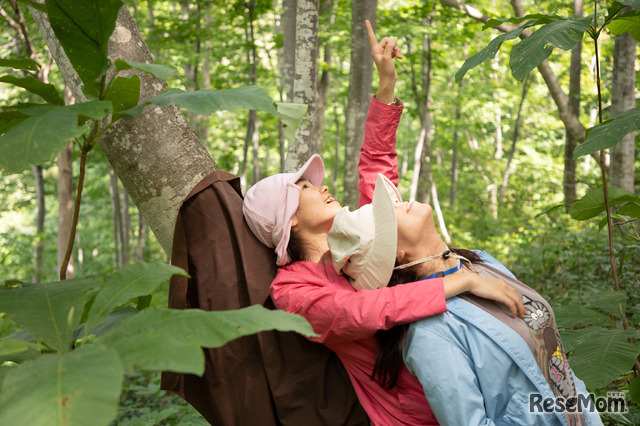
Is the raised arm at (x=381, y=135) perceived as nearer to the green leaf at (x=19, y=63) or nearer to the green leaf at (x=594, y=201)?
the green leaf at (x=594, y=201)

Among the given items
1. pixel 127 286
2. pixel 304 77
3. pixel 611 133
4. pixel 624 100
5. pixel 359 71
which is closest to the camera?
pixel 127 286

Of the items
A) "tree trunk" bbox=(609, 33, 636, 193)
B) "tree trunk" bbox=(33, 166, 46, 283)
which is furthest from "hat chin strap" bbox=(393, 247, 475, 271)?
"tree trunk" bbox=(33, 166, 46, 283)

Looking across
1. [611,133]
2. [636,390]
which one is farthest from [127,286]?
[636,390]

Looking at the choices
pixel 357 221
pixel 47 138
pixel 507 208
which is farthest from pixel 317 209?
pixel 507 208

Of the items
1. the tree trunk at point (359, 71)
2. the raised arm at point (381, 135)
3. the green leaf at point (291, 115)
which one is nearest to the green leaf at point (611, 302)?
the raised arm at point (381, 135)

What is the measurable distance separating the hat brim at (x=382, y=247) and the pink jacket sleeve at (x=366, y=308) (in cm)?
11

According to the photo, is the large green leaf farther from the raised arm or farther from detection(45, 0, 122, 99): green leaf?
the raised arm

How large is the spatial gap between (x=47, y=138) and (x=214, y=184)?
0.97 metres

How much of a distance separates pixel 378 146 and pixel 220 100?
1333mm

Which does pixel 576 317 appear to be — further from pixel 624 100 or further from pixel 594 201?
pixel 624 100

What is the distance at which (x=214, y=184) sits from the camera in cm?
188

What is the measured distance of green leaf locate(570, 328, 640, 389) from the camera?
1721mm

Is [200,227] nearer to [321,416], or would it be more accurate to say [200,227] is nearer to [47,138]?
[321,416]

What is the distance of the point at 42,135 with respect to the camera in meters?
0.92
